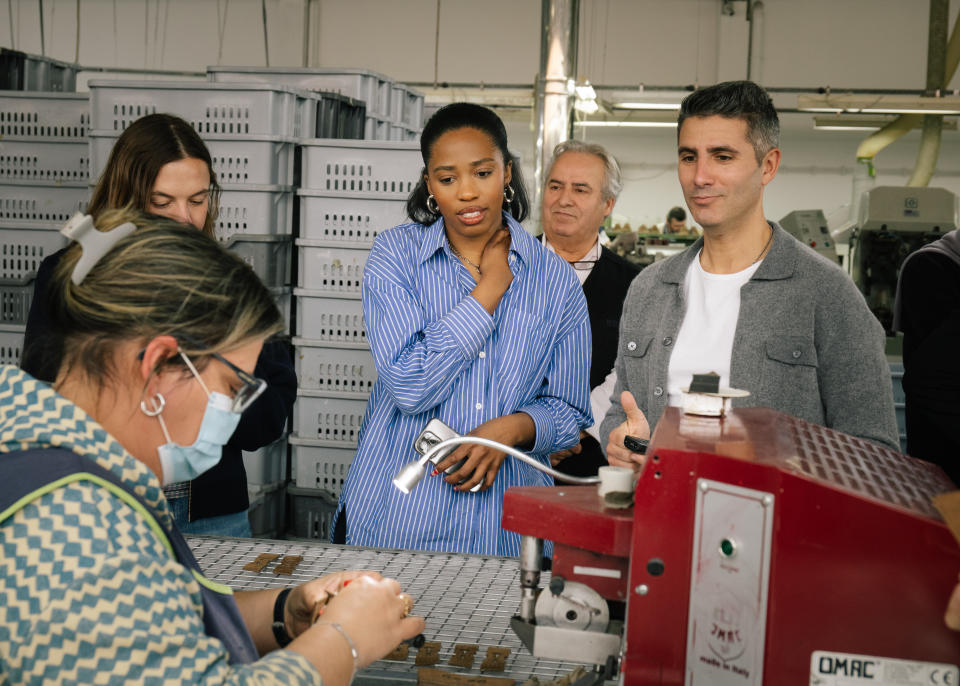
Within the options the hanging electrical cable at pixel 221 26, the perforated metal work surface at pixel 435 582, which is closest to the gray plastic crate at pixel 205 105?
the perforated metal work surface at pixel 435 582

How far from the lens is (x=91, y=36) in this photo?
1065 cm

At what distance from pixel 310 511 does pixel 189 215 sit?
58.2 inches

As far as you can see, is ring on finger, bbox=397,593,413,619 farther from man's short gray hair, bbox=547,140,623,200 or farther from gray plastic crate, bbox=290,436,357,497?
man's short gray hair, bbox=547,140,623,200

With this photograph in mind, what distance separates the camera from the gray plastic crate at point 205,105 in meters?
2.85

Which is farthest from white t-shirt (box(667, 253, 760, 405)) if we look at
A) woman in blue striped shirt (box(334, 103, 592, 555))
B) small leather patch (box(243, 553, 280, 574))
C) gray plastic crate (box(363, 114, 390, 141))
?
gray plastic crate (box(363, 114, 390, 141))

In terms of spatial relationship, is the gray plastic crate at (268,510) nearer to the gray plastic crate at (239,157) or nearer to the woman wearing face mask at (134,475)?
the gray plastic crate at (239,157)

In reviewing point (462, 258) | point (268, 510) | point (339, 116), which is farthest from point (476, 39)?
point (462, 258)

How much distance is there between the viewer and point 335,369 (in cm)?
296

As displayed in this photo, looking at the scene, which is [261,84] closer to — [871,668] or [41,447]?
[41,447]

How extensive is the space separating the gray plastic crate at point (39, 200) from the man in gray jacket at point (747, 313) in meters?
2.20

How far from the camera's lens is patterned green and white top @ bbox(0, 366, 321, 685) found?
2.52 ft

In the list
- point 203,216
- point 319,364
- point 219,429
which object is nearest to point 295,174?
point 319,364

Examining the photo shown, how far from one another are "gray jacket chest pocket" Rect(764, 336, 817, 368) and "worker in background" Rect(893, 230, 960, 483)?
6.0 inches

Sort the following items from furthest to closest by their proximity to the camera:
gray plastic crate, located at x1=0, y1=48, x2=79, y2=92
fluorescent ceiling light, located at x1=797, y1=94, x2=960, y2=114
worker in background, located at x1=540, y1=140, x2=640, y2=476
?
fluorescent ceiling light, located at x1=797, y1=94, x2=960, y2=114 < gray plastic crate, located at x1=0, y1=48, x2=79, y2=92 < worker in background, located at x1=540, y1=140, x2=640, y2=476
